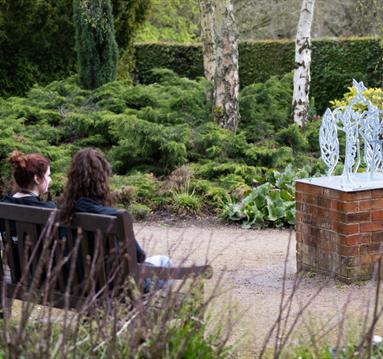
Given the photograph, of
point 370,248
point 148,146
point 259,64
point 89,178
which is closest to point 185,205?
point 148,146

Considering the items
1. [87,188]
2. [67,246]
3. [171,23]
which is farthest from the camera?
[171,23]

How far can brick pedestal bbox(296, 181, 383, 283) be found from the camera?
658 cm

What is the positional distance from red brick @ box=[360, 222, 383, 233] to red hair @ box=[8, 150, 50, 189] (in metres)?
2.52

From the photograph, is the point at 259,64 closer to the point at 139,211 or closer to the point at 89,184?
the point at 139,211

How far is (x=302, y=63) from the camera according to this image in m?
15.2

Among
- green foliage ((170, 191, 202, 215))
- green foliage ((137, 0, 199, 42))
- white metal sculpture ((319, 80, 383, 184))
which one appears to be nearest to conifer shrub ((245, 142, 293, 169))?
green foliage ((170, 191, 202, 215))

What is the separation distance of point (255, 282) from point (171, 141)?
5628 mm

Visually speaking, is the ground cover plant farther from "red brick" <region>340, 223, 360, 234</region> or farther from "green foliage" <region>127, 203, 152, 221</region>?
"red brick" <region>340, 223, 360, 234</region>

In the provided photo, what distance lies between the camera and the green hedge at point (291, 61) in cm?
2022

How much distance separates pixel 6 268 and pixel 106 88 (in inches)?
424

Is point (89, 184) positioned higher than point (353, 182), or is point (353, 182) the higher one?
point (89, 184)

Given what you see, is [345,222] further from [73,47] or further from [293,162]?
[73,47]

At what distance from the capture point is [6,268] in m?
5.21

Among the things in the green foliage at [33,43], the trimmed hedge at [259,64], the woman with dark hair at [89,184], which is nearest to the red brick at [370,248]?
the woman with dark hair at [89,184]
